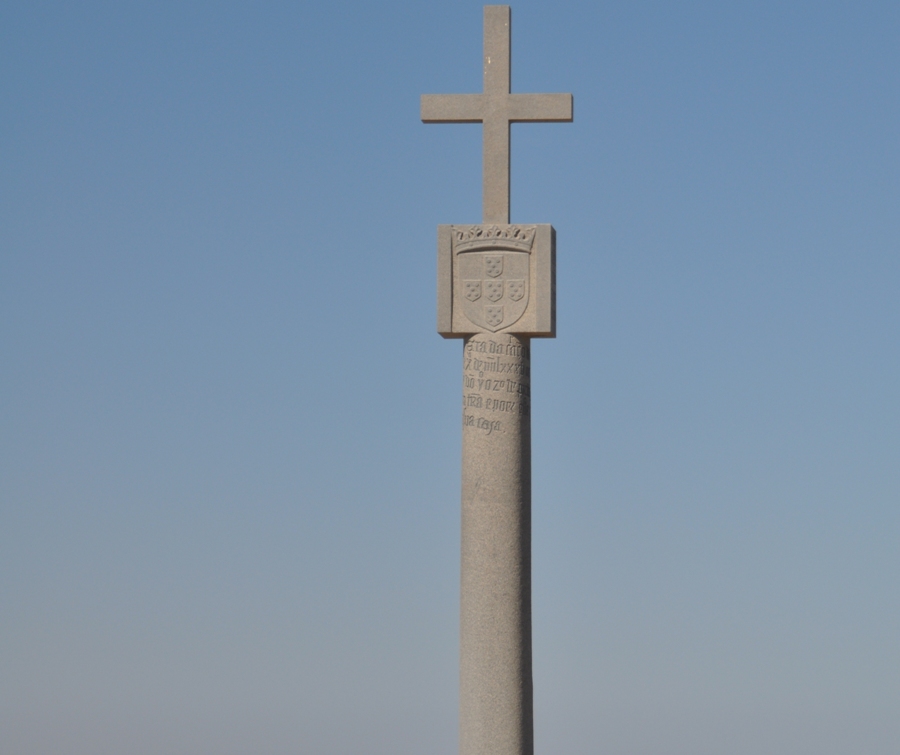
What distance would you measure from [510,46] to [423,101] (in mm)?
1300

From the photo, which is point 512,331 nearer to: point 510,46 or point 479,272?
point 479,272

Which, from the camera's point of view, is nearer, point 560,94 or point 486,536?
point 486,536

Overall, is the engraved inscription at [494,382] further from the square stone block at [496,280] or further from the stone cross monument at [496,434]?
the square stone block at [496,280]

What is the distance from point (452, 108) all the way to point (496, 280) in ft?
7.76

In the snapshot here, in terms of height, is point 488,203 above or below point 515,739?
above

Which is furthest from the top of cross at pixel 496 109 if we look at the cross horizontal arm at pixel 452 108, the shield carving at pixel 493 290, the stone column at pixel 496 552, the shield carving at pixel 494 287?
the stone column at pixel 496 552

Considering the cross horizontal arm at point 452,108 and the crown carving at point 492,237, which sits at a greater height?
the cross horizontal arm at point 452,108

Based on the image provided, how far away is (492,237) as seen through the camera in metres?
19.1

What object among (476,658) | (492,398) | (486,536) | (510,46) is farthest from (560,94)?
(476,658)

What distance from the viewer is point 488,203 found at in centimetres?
1925

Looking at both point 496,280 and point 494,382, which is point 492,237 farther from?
point 494,382

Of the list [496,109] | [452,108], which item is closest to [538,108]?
[496,109]

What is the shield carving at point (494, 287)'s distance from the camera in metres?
19.0

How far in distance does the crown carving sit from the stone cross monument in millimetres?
12
